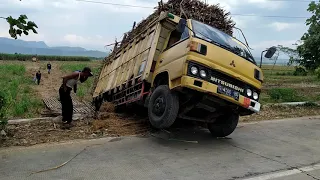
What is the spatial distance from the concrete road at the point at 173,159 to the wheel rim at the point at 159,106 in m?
0.61

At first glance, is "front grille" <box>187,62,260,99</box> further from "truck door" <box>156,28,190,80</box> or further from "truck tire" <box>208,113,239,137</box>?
"truck tire" <box>208,113,239,137</box>

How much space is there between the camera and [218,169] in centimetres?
495

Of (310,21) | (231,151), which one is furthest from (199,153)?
(310,21)

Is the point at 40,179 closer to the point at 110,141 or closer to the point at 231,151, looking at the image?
the point at 110,141

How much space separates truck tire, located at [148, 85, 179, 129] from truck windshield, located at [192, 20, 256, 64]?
116 centimetres

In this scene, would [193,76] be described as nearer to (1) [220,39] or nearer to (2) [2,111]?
(1) [220,39]

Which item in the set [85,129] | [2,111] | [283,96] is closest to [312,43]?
[283,96]

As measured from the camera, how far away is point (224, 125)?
22.7 feet

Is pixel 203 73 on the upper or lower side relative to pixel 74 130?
upper

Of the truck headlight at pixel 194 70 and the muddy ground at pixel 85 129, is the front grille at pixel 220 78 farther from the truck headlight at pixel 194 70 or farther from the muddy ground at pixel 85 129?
the muddy ground at pixel 85 129

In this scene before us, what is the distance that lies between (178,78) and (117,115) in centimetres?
310

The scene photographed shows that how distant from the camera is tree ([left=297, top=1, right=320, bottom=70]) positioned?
12212 millimetres

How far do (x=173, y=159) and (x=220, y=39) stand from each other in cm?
247

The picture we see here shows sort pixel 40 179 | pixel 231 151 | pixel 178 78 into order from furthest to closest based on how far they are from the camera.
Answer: pixel 231 151, pixel 178 78, pixel 40 179
